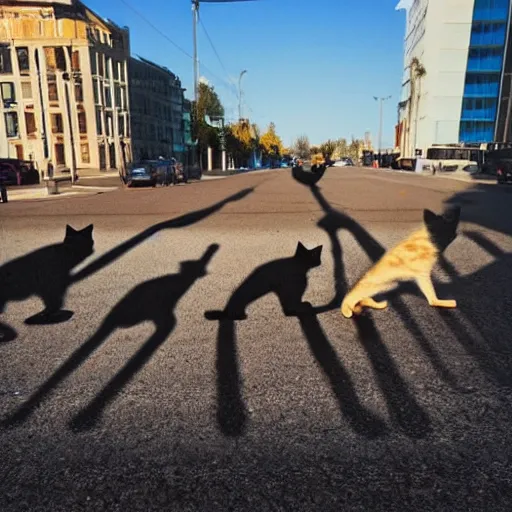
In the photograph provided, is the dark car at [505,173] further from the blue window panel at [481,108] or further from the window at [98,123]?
the blue window panel at [481,108]

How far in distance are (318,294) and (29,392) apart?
3088mm

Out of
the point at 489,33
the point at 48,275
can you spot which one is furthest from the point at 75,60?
the point at 489,33

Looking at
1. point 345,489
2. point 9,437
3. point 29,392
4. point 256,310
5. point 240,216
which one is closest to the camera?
point 345,489

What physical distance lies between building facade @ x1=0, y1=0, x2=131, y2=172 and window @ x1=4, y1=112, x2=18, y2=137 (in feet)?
0.25

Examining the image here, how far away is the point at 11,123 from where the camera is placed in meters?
50.7

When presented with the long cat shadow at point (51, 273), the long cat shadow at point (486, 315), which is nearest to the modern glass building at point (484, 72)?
the long cat shadow at point (486, 315)

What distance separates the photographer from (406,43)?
101 meters

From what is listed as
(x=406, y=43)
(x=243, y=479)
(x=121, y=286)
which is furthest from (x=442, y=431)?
(x=406, y=43)

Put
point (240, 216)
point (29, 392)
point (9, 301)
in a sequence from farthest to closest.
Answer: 1. point (240, 216)
2. point (9, 301)
3. point (29, 392)

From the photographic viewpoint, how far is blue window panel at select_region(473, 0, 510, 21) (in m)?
66.9

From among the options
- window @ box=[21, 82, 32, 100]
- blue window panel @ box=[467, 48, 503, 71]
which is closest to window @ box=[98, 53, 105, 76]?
window @ box=[21, 82, 32, 100]

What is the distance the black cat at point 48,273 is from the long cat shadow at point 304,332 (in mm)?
1841

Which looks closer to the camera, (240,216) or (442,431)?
(442,431)

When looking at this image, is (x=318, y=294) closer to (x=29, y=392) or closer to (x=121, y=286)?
(x=121, y=286)
